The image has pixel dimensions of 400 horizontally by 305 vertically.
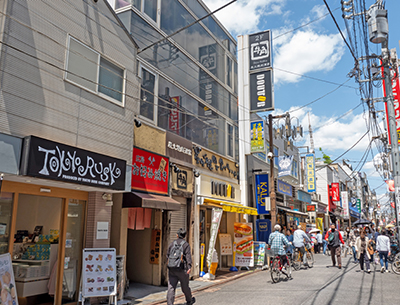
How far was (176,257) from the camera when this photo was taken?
7.92 m

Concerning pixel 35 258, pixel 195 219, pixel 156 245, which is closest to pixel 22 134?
pixel 35 258

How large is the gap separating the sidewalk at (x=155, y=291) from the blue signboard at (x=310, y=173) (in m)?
21.8

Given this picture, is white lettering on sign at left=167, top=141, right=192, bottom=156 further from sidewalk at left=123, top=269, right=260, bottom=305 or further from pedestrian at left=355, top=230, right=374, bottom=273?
pedestrian at left=355, top=230, right=374, bottom=273

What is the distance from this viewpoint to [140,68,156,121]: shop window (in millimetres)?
11438

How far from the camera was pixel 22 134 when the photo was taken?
658 cm

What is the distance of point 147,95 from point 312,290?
8.11 metres

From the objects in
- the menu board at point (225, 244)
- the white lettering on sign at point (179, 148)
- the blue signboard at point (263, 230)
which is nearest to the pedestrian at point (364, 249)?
the menu board at point (225, 244)

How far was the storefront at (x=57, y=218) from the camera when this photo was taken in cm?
698

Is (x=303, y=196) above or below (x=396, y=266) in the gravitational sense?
above

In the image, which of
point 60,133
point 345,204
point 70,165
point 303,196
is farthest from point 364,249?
point 345,204

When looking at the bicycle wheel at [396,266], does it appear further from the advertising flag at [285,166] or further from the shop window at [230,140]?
the shop window at [230,140]

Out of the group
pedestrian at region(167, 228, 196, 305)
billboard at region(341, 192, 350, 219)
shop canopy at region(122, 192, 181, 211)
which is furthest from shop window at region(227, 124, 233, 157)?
billboard at region(341, 192, 350, 219)

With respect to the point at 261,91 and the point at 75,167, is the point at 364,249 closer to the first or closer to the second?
the point at 261,91

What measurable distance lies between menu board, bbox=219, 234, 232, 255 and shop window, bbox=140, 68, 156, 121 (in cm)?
730
